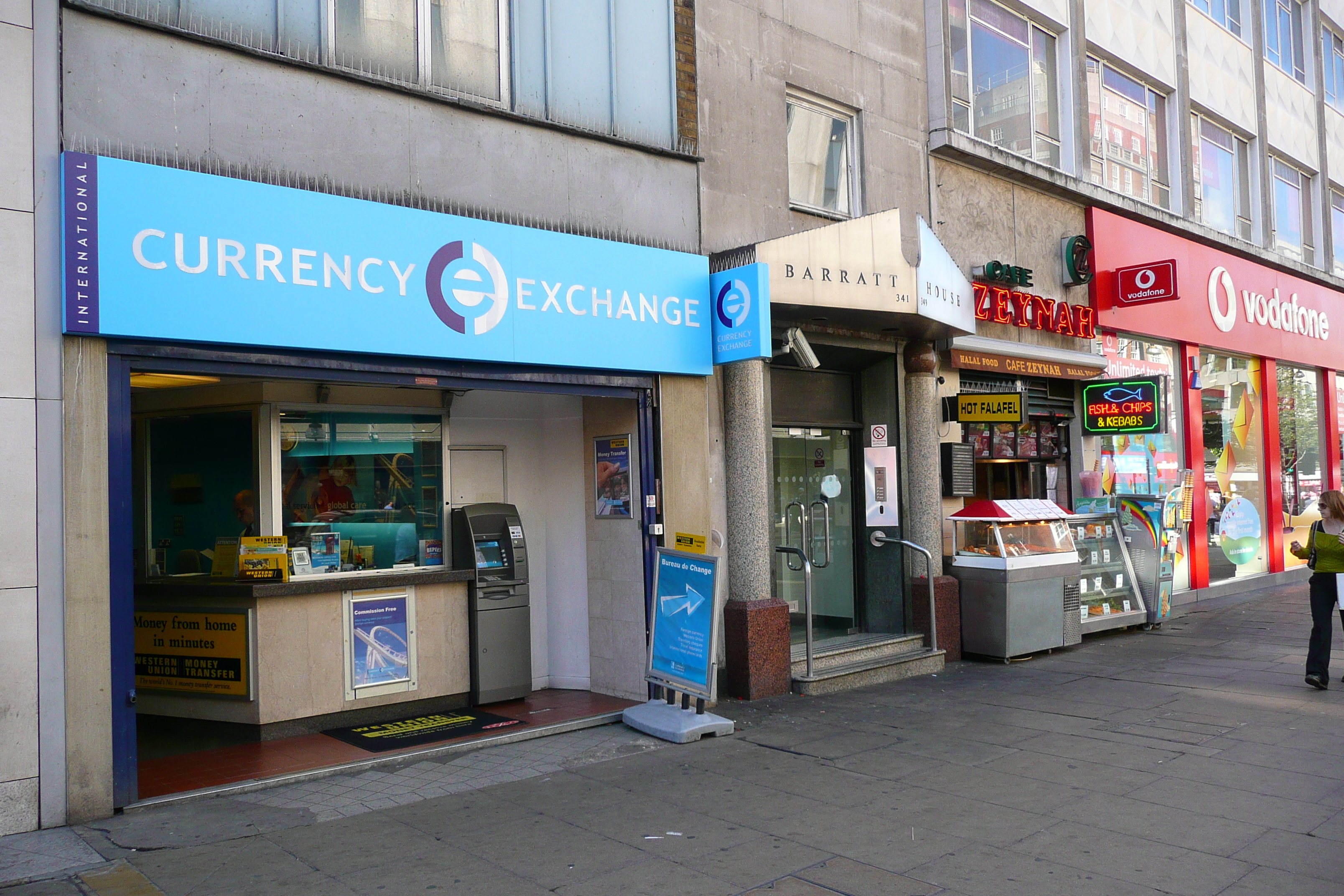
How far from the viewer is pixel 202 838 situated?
5.21 m

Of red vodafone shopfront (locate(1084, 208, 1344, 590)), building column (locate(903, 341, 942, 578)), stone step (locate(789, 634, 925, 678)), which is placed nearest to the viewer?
stone step (locate(789, 634, 925, 678))

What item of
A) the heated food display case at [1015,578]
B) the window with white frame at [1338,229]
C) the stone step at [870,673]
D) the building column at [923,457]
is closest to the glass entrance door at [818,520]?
the building column at [923,457]

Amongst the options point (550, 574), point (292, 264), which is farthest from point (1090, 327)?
point (292, 264)

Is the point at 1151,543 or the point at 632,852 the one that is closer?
the point at 632,852

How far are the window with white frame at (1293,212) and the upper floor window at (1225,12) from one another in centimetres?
254

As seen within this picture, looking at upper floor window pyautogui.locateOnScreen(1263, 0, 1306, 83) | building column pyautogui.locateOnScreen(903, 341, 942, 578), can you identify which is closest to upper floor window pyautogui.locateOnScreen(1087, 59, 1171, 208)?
upper floor window pyautogui.locateOnScreen(1263, 0, 1306, 83)

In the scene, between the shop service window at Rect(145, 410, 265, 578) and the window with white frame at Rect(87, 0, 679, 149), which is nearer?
the window with white frame at Rect(87, 0, 679, 149)

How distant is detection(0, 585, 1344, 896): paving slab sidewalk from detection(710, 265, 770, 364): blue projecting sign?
2.90m

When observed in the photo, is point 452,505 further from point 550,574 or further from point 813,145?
point 813,145

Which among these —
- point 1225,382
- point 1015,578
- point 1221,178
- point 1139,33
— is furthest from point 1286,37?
point 1015,578

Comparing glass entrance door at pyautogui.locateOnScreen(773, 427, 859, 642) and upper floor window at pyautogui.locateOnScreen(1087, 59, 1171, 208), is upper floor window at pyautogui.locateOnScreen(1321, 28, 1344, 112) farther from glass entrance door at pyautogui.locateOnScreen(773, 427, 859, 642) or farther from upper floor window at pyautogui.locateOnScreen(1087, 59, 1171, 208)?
glass entrance door at pyautogui.locateOnScreen(773, 427, 859, 642)

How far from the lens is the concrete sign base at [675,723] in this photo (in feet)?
23.9

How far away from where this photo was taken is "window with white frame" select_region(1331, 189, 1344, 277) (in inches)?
834

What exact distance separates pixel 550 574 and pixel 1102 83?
10.9 m
